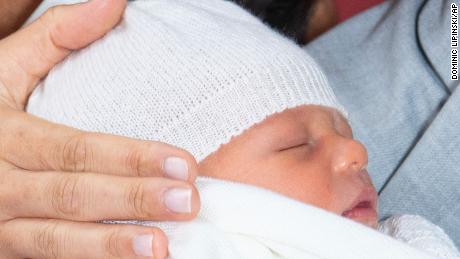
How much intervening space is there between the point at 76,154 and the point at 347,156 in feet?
1.20

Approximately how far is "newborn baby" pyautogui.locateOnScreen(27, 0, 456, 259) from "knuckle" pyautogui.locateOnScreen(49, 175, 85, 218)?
95 millimetres

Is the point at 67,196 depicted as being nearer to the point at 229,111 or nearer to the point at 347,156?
the point at 229,111

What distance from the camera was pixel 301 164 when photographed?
95 centimetres

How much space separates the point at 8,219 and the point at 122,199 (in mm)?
199

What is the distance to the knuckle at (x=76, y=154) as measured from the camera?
843 millimetres

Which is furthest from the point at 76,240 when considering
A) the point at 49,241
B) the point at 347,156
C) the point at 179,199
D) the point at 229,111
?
the point at 347,156

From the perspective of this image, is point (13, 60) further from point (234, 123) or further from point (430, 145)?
point (430, 145)

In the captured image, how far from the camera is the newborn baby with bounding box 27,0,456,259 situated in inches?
33.2

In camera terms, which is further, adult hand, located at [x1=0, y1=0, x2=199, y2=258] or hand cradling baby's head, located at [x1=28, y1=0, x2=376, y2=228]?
hand cradling baby's head, located at [x1=28, y1=0, x2=376, y2=228]

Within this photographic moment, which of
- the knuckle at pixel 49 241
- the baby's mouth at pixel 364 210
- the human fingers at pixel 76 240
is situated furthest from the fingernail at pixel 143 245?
the baby's mouth at pixel 364 210

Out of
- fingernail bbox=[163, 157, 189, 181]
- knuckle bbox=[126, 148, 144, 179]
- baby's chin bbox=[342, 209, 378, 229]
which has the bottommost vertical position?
baby's chin bbox=[342, 209, 378, 229]

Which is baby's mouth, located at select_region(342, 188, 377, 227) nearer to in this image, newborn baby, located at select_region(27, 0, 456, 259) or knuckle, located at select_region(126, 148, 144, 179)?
newborn baby, located at select_region(27, 0, 456, 259)

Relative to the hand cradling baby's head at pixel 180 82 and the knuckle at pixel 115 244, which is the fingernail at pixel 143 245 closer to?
the knuckle at pixel 115 244

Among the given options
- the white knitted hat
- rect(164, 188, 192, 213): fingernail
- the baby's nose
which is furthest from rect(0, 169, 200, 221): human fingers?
the baby's nose
